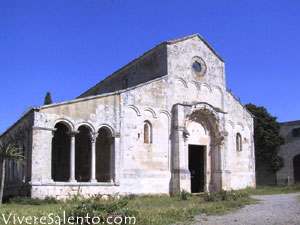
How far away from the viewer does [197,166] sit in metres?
27.0

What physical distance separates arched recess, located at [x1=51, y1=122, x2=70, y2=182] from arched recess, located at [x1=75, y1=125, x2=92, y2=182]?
72.9 inches

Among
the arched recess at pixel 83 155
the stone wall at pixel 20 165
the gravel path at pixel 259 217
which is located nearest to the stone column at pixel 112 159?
the stone wall at pixel 20 165

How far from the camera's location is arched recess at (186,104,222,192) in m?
25.4

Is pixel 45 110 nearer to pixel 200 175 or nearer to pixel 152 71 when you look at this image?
pixel 152 71

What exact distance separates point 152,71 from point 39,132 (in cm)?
965

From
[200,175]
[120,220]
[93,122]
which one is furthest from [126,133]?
[120,220]

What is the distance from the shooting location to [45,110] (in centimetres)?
1906

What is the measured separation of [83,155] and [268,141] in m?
20.1

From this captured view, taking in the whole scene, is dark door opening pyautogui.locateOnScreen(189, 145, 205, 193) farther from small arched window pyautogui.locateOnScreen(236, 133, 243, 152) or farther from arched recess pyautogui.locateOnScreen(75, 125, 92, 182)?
arched recess pyautogui.locateOnScreen(75, 125, 92, 182)

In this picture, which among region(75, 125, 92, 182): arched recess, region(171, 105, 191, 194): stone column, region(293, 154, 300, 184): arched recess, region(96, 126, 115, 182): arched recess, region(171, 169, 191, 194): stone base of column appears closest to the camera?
region(96, 126, 115, 182): arched recess

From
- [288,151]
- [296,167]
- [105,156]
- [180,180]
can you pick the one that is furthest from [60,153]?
[296,167]

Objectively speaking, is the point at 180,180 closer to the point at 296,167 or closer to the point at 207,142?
the point at 207,142

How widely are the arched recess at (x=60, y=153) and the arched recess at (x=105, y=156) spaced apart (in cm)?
605

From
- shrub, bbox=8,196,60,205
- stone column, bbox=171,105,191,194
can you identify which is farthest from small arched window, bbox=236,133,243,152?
shrub, bbox=8,196,60,205
